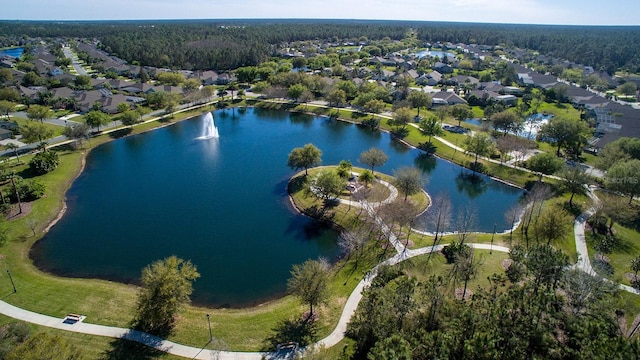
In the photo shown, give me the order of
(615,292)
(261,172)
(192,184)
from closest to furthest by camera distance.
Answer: (615,292), (192,184), (261,172)

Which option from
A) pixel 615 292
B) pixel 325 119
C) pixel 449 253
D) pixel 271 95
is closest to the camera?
pixel 615 292

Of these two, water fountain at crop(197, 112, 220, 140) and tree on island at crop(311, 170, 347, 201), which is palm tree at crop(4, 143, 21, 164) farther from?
tree on island at crop(311, 170, 347, 201)

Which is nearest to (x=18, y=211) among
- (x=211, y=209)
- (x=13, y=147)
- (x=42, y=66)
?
(x=211, y=209)

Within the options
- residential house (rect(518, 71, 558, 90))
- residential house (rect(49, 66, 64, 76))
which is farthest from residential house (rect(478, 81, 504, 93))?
residential house (rect(49, 66, 64, 76))

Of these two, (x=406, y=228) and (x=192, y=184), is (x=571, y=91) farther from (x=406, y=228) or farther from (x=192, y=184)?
(x=192, y=184)

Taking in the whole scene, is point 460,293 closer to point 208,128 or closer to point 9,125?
point 208,128

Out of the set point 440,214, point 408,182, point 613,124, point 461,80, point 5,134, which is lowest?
point 440,214

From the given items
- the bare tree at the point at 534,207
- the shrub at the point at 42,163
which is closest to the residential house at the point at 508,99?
the bare tree at the point at 534,207

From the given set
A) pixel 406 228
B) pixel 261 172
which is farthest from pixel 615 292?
pixel 261 172
